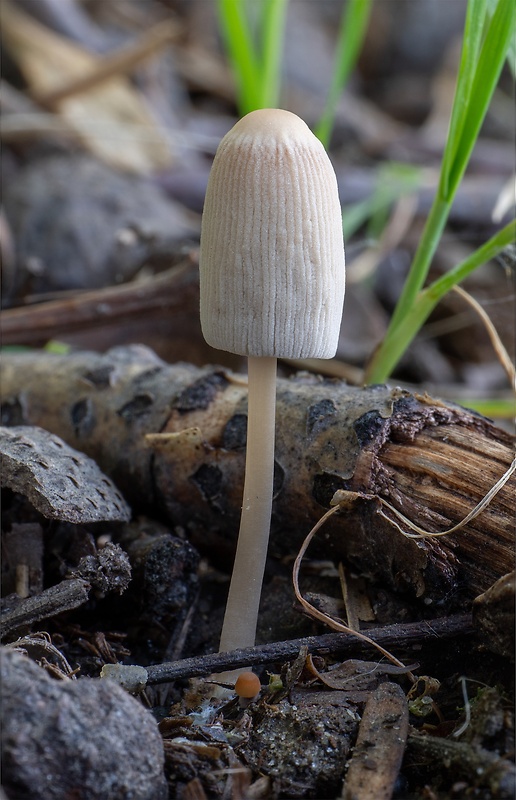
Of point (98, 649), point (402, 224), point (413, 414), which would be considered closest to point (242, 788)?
point (98, 649)

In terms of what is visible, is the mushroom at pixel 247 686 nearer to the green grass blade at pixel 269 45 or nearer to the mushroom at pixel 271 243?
the mushroom at pixel 271 243

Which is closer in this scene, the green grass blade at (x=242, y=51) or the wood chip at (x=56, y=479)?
the wood chip at (x=56, y=479)

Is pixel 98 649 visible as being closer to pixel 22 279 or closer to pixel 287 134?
pixel 287 134

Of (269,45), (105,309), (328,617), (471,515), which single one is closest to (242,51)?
(269,45)

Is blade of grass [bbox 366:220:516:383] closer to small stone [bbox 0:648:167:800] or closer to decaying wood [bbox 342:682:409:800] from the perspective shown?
decaying wood [bbox 342:682:409:800]

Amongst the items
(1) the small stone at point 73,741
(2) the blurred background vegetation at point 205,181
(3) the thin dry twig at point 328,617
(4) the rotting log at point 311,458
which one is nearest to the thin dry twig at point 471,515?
(4) the rotting log at point 311,458

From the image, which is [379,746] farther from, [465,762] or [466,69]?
[466,69]
